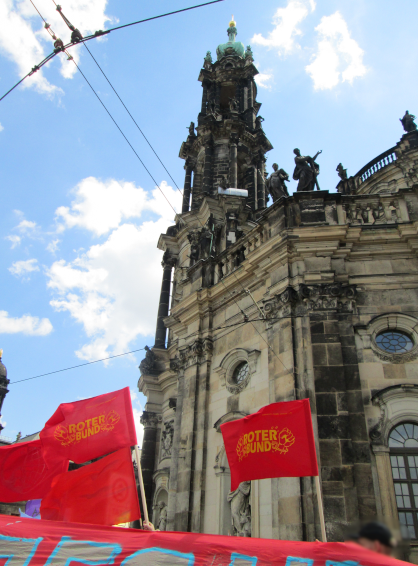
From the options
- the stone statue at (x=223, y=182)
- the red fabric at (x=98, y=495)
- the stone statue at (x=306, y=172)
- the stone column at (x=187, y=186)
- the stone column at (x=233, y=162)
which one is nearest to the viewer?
the red fabric at (x=98, y=495)

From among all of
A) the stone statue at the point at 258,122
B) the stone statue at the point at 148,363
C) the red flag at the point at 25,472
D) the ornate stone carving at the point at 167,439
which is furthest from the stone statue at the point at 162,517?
the stone statue at the point at 258,122

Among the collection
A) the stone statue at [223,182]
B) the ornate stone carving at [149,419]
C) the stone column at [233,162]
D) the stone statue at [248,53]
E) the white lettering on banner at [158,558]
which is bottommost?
the white lettering on banner at [158,558]

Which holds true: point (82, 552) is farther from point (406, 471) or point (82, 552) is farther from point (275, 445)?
point (406, 471)

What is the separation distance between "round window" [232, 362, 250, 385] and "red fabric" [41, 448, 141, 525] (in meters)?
5.60

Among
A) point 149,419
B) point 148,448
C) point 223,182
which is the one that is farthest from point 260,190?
point 148,448

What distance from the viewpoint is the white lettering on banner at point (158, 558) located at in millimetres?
5465

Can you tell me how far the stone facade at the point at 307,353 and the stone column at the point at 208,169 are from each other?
1221 cm

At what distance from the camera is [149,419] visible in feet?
76.2

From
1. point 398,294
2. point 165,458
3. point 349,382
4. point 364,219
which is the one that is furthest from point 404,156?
point 165,458

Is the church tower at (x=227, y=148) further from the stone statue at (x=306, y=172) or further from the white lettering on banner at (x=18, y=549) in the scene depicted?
the white lettering on banner at (x=18, y=549)

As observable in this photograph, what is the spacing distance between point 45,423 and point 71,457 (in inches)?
50.4

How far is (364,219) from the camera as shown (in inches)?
506

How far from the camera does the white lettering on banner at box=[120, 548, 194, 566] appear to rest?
215 inches

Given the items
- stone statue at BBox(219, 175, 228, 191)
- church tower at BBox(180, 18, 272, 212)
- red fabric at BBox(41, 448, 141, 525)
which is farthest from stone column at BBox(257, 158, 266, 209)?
red fabric at BBox(41, 448, 141, 525)
